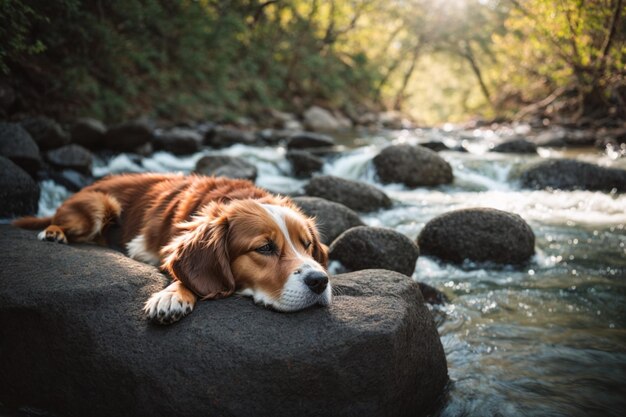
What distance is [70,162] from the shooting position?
8.97m

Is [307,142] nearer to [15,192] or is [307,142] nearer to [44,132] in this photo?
[44,132]

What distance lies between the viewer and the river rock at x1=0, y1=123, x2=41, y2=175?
7629 mm

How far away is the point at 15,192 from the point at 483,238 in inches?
256

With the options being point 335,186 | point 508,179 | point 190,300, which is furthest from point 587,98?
point 190,300

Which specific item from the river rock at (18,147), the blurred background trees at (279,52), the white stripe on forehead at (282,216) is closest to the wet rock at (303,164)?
the river rock at (18,147)

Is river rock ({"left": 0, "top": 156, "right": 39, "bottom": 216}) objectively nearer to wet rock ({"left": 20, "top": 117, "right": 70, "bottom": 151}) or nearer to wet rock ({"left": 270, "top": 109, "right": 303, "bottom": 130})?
wet rock ({"left": 20, "top": 117, "right": 70, "bottom": 151})

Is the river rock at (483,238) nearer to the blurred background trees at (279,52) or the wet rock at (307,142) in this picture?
the blurred background trees at (279,52)

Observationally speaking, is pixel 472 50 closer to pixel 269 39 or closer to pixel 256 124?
pixel 269 39

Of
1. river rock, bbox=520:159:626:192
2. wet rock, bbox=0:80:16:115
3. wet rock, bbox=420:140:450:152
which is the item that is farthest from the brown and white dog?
wet rock, bbox=420:140:450:152

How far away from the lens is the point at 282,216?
11.0ft

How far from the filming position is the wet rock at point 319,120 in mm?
22956

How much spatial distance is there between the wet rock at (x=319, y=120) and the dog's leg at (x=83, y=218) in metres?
18.1

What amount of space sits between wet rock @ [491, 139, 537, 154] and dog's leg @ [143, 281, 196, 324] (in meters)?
13.4

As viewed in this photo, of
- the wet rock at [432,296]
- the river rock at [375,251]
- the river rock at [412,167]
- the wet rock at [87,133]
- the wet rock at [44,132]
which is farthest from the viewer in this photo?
the wet rock at [87,133]
